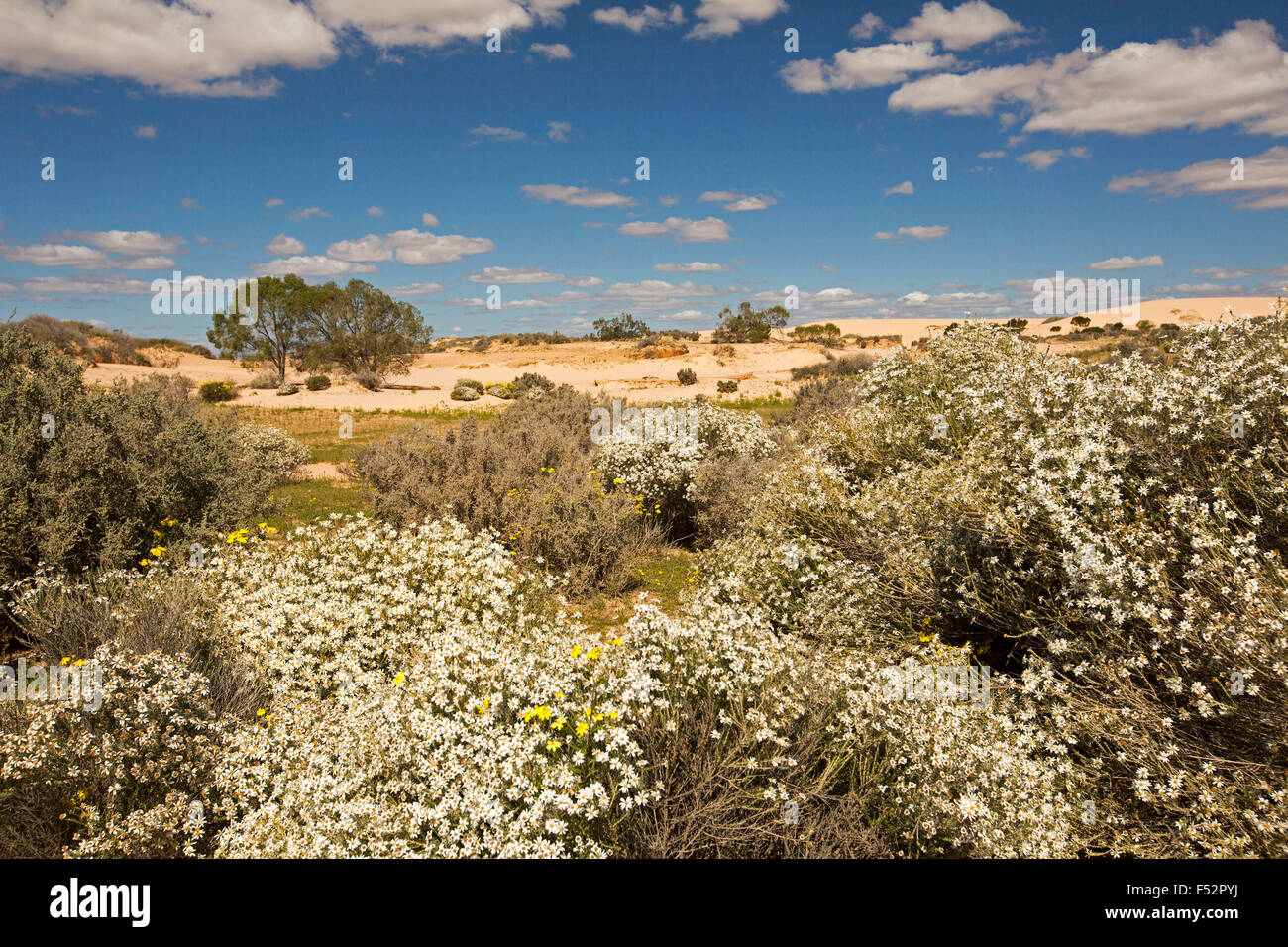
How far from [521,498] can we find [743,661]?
5802 mm

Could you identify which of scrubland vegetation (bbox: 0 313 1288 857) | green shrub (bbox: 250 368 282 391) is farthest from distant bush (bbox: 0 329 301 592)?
green shrub (bbox: 250 368 282 391)

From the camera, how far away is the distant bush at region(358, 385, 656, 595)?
891cm

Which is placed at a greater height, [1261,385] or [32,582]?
[1261,385]

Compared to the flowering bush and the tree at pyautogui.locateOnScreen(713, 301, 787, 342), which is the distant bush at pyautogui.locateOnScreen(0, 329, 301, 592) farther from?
the tree at pyautogui.locateOnScreen(713, 301, 787, 342)

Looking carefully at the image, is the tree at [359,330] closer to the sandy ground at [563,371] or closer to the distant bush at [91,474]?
the sandy ground at [563,371]

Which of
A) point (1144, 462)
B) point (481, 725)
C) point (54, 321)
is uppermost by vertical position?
point (54, 321)

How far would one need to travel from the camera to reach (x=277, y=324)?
4166cm

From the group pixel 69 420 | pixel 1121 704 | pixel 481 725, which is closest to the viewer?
pixel 481 725

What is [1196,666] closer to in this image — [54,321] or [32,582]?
[32,582]

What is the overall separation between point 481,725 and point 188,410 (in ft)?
35.0

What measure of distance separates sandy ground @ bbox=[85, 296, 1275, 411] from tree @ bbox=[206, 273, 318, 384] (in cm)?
180

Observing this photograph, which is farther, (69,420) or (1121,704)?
(69,420)

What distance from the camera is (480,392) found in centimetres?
3161
